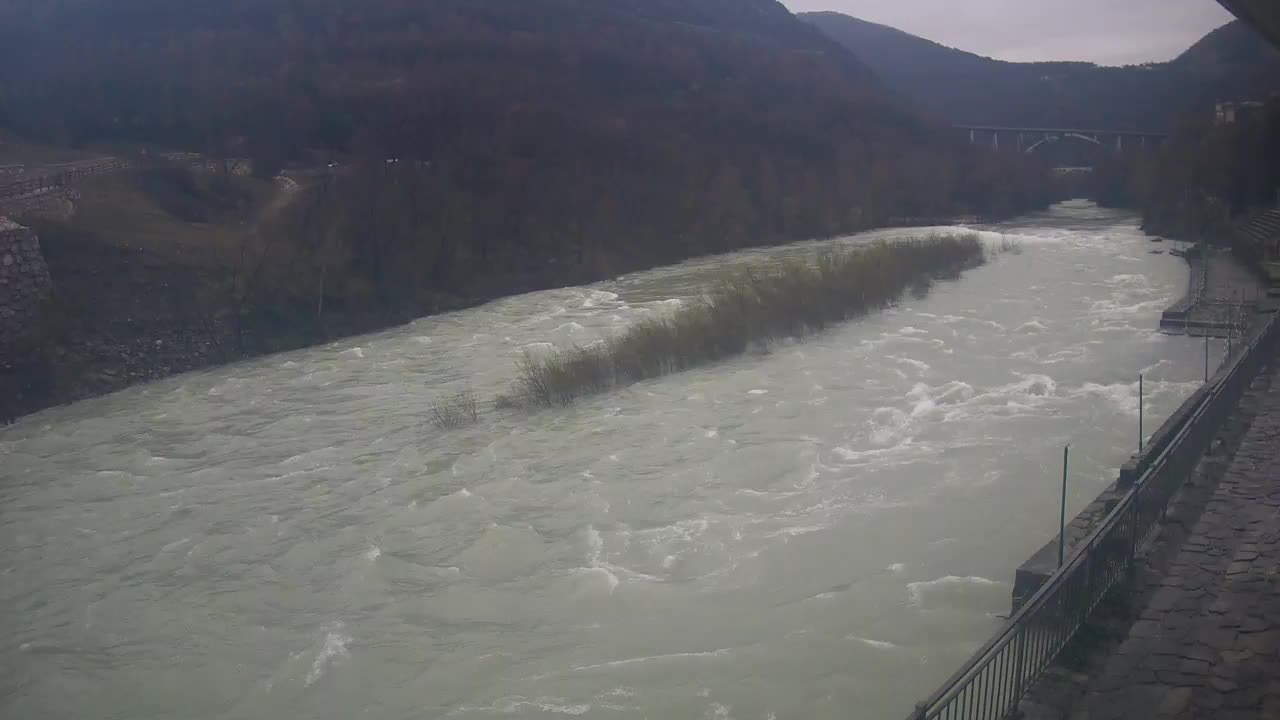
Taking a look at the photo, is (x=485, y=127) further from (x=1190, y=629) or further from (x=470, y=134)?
(x=1190, y=629)

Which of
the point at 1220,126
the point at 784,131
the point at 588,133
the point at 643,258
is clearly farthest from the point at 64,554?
the point at 784,131

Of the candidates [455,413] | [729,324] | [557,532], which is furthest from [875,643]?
[729,324]

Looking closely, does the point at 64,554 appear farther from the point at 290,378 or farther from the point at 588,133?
the point at 588,133

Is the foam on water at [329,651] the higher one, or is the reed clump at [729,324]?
the reed clump at [729,324]

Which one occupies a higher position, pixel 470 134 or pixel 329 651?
pixel 470 134

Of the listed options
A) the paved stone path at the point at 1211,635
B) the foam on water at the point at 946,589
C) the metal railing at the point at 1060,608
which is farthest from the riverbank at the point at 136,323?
the paved stone path at the point at 1211,635

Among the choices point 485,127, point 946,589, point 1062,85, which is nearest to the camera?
point 946,589

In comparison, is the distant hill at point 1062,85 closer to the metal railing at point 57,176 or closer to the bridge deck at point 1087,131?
the bridge deck at point 1087,131
